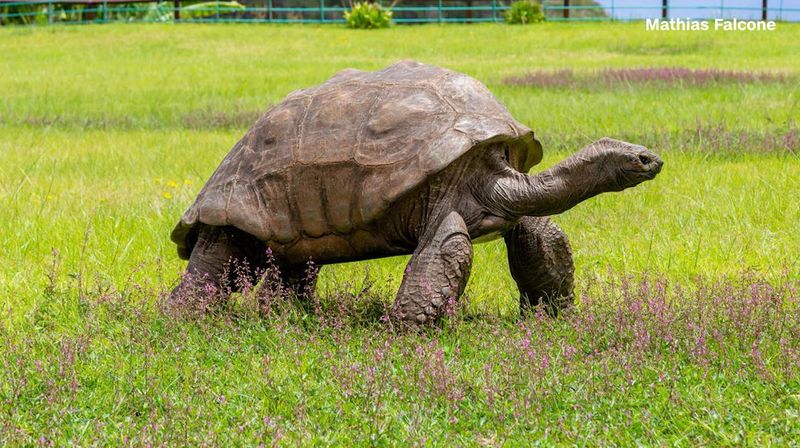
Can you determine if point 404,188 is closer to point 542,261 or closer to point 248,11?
point 542,261

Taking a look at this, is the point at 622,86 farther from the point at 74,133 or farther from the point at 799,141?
the point at 74,133

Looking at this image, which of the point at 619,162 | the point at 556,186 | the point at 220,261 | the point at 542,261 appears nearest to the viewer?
the point at 619,162

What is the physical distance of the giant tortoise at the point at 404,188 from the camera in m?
5.02

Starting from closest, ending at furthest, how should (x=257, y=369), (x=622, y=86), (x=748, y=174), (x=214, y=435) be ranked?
(x=214, y=435)
(x=257, y=369)
(x=748, y=174)
(x=622, y=86)

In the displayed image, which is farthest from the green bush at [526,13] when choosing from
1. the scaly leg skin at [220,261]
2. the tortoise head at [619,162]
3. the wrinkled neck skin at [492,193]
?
the tortoise head at [619,162]

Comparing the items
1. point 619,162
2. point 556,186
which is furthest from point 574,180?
point 619,162

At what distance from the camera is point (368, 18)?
3512cm

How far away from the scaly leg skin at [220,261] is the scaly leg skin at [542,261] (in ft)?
4.40

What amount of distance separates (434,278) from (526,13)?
3106cm

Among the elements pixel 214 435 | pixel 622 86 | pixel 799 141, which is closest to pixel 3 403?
pixel 214 435

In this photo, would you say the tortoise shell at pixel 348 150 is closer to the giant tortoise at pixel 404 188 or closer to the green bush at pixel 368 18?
the giant tortoise at pixel 404 188

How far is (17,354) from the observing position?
188 inches

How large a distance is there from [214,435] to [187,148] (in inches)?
327

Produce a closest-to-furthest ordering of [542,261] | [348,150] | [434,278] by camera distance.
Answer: [434,278] → [348,150] → [542,261]
